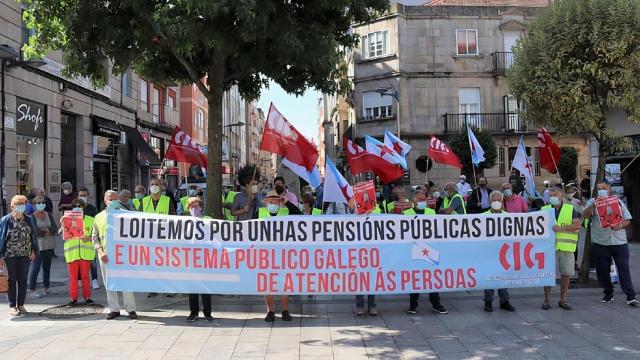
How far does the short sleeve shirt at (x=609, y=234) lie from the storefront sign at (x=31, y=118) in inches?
579

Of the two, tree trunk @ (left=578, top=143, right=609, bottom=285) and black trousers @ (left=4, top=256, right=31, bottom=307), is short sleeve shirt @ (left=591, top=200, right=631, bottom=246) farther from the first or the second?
black trousers @ (left=4, top=256, right=31, bottom=307)

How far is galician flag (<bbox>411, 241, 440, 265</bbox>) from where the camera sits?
24.8 ft

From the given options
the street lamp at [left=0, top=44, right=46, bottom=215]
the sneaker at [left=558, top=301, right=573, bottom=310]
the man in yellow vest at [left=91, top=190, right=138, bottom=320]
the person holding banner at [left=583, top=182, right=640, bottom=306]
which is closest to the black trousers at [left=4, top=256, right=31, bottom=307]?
the man in yellow vest at [left=91, top=190, right=138, bottom=320]

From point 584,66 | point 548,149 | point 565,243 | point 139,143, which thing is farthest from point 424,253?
point 139,143

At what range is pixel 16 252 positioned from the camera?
7.70 metres

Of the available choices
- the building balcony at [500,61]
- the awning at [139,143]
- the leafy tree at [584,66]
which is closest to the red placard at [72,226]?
the leafy tree at [584,66]

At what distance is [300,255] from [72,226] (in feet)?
11.9

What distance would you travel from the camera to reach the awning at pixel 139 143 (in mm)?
24133

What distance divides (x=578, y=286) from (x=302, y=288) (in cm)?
509

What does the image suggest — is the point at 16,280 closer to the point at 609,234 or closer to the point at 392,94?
the point at 609,234

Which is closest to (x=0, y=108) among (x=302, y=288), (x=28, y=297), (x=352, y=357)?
(x=28, y=297)

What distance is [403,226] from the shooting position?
24.9ft

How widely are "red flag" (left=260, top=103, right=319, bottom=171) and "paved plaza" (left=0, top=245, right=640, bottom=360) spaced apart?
242 centimetres

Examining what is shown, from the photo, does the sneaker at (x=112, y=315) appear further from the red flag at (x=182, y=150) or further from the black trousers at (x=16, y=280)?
the red flag at (x=182, y=150)
